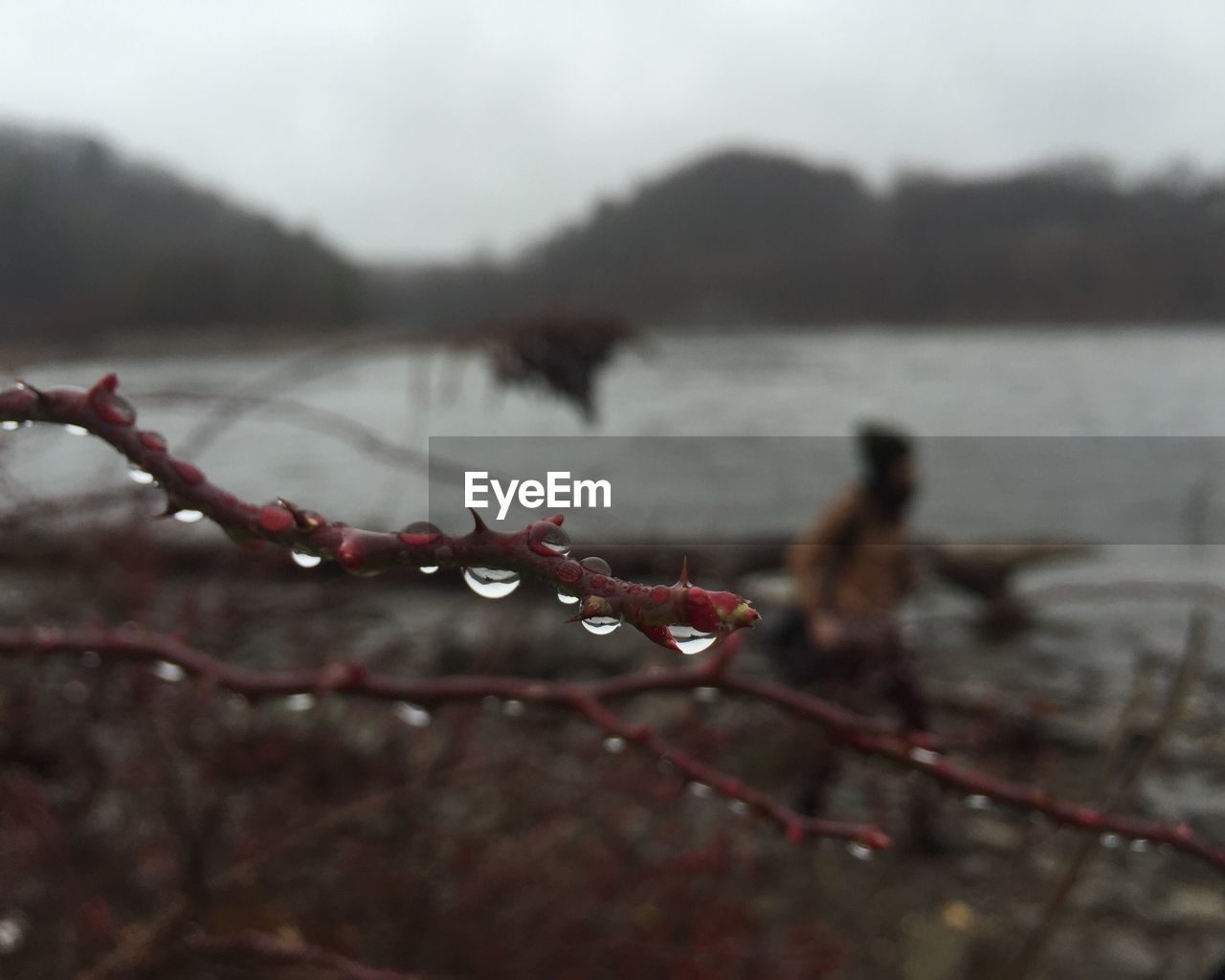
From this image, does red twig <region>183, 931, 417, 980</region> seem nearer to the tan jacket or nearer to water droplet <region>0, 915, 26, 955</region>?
water droplet <region>0, 915, 26, 955</region>

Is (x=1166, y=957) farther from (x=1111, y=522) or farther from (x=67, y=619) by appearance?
(x=1111, y=522)

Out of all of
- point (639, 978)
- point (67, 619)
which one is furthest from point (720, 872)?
point (67, 619)

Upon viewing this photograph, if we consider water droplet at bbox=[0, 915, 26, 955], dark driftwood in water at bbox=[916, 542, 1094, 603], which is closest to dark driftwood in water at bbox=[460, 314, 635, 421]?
water droplet at bbox=[0, 915, 26, 955]

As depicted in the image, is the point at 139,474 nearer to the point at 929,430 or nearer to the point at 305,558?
the point at 305,558

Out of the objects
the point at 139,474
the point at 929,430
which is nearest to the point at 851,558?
the point at 139,474
